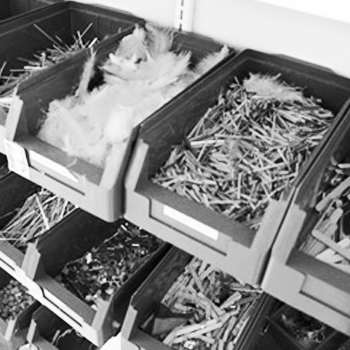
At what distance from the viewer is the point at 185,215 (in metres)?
0.73

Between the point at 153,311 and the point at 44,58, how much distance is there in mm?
637

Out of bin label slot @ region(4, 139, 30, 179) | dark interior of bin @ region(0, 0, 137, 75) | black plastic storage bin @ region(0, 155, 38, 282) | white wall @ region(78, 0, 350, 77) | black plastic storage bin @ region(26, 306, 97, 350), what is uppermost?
white wall @ region(78, 0, 350, 77)

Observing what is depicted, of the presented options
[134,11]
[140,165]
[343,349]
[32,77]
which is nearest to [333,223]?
[140,165]

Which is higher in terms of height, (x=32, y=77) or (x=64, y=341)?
(x=32, y=77)

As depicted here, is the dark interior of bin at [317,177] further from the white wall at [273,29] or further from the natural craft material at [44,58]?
the natural craft material at [44,58]

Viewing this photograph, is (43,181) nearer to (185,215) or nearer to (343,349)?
(185,215)

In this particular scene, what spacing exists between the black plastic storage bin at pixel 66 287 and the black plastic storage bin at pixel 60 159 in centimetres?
22

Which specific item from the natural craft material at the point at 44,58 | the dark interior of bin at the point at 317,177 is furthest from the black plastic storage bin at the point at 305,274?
the natural craft material at the point at 44,58

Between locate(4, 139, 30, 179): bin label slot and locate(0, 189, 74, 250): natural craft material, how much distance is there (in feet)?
1.09

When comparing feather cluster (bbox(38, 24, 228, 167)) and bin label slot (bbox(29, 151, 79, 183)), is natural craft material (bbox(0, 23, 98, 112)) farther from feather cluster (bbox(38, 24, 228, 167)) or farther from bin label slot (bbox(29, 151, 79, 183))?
bin label slot (bbox(29, 151, 79, 183))

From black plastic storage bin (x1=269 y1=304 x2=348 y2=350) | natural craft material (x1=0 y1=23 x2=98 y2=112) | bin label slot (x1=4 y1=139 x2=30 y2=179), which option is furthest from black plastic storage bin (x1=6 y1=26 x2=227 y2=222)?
black plastic storage bin (x1=269 y1=304 x2=348 y2=350)

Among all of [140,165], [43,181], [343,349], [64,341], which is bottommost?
[64,341]

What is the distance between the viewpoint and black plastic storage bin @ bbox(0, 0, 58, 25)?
1337 millimetres

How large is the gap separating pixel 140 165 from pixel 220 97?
0.28m
